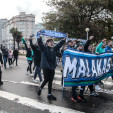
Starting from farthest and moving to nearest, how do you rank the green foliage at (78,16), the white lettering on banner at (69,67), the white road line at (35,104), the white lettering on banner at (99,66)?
the green foliage at (78,16) < the white lettering on banner at (99,66) < the white lettering on banner at (69,67) < the white road line at (35,104)

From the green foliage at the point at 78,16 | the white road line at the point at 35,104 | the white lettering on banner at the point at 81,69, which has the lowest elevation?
the white road line at the point at 35,104

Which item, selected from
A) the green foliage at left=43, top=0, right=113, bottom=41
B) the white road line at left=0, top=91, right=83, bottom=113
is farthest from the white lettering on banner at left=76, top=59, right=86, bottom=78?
the green foliage at left=43, top=0, right=113, bottom=41

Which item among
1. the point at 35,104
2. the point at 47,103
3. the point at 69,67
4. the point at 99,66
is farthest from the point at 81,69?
the point at 35,104

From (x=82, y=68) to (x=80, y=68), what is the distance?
67 millimetres

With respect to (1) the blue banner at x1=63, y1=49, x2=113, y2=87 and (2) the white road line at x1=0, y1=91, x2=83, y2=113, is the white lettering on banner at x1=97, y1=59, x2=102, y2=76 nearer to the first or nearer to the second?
(1) the blue banner at x1=63, y1=49, x2=113, y2=87

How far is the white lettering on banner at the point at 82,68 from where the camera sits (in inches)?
173

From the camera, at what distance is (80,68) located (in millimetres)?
4492

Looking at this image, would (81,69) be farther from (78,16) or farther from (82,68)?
(78,16)

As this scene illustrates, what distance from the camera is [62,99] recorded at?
4742 millimetres

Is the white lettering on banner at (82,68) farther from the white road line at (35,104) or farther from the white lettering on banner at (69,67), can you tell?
the white road line at (35,104)

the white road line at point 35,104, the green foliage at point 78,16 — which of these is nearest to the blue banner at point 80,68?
the white road line at point 35,104

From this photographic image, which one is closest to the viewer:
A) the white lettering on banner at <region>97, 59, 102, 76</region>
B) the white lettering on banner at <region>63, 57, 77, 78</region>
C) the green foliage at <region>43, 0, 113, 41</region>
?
the white lettering on banner at <region>63, 57, 77, 78</region>

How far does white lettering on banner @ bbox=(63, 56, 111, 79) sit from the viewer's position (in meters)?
4.40

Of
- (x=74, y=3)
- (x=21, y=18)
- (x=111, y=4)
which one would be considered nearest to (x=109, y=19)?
(x=111, y=4)
